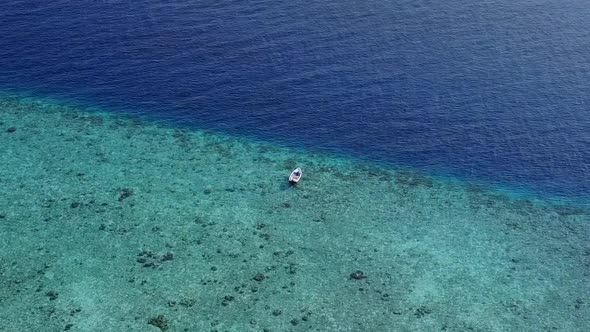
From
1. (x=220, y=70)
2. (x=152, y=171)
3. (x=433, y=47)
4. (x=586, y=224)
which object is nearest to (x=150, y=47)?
(x=220, y=70)

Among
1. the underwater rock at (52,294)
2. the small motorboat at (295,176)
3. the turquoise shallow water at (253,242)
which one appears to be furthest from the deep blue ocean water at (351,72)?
the underwater rock at (52,294)

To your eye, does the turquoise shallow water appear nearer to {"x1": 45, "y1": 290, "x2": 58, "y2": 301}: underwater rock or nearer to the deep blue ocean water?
{"x1": 45, "y1": 290, "x2": 58, "y2": 301}: underwater rock

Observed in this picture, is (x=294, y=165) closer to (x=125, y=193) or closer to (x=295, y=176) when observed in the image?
(x=295, y=176)

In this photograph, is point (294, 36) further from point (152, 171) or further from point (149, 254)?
point (149, 254)

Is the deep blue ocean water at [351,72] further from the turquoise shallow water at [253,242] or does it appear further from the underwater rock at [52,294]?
the underwater rock at [52,294]

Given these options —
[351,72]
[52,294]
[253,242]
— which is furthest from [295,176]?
[52,294]

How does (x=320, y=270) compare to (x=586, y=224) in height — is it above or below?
above
